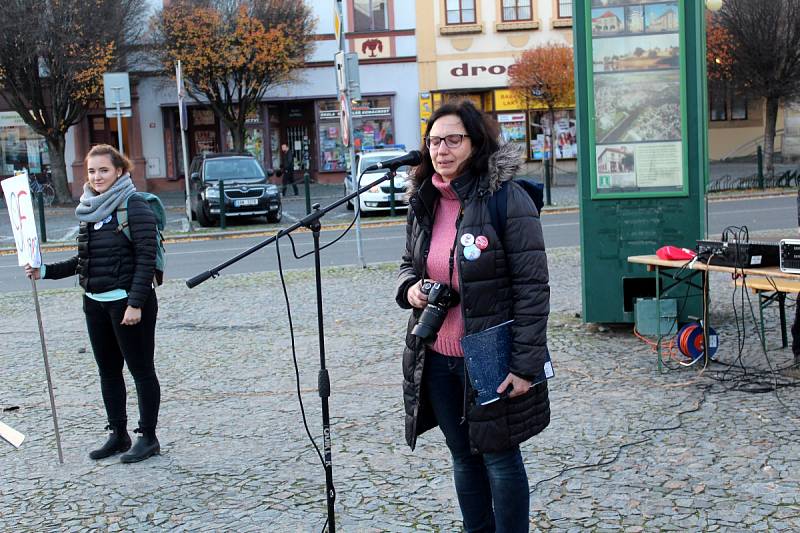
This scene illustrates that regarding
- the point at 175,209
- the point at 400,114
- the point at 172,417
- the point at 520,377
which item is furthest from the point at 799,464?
the point at 400,114

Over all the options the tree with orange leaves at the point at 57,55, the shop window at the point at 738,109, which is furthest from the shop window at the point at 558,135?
the tree with orange leaves at the point at 57,55

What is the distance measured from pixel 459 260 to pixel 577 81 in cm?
506

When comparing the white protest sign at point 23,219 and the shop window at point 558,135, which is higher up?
the shop window at point 558,135

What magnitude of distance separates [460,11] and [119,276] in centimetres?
3369

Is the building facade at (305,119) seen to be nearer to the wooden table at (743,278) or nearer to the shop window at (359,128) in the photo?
the shop window at (359,128)

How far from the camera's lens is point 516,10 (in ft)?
124

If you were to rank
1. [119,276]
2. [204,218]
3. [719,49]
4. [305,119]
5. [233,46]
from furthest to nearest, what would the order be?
[305,119]
[233,46]
[719,49]
[204,218]
[119,276]

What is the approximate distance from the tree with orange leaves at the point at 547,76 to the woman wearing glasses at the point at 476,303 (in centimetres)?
2940

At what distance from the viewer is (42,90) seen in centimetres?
3089

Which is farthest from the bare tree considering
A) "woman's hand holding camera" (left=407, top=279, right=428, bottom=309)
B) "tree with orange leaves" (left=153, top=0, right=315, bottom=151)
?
"woman's hand holding camera" (left=407, top=279, right=428, bottom=309)

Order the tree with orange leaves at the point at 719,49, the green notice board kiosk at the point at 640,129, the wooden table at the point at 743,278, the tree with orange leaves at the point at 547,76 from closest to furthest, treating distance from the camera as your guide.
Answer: the wooden table at the point at 743,278
the green notice board kiosk at the point at 640,129
the tree with orange leaves at the point at 719,49
the tree with orange leaves at the point at 547,76

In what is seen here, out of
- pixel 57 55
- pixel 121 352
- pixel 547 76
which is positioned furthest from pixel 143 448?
pixel 547 76

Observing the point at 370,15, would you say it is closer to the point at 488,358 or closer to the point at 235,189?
the point at 235,189

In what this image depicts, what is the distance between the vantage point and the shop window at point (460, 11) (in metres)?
37.8
